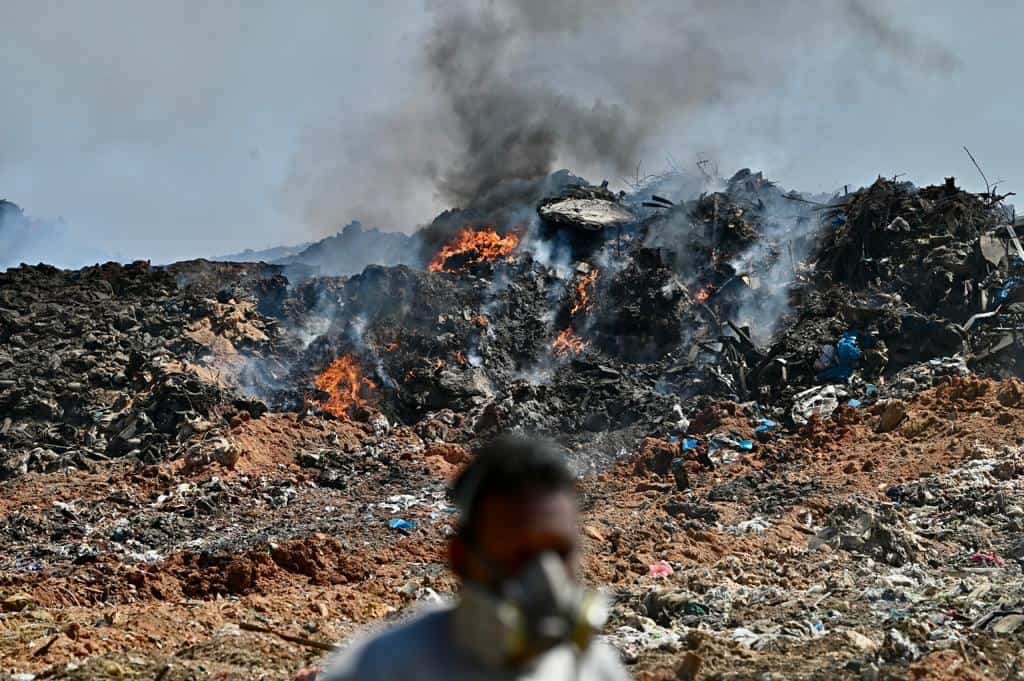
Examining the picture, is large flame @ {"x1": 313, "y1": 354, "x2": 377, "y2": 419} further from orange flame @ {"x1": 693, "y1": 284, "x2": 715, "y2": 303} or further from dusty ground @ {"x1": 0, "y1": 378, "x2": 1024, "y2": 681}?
orange flame @ {"x1": 693, "y1": 284, "x2": 715, "y2": 303}

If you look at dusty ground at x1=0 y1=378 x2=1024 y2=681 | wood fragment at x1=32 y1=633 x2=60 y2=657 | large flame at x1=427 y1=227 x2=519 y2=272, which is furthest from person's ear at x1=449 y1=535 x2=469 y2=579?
large flame at x1=427 y1=227 x2=519 y2=272

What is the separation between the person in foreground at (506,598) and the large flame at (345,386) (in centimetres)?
1856

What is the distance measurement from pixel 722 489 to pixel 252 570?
22.4 feet

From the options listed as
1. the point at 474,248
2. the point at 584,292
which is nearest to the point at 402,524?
the point at 584,292

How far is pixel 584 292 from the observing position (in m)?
23.5

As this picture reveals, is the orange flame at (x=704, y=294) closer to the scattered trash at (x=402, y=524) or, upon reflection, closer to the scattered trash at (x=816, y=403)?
the scattered trash at (x=816, y=403)

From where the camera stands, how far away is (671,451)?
49.3 ft

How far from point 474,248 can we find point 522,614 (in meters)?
25.9

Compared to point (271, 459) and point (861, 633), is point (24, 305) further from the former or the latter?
point (861, 633)

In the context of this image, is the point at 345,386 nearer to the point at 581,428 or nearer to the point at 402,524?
the point at 581,428

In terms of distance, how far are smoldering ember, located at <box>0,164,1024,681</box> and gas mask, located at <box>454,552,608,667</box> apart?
437 centimetres

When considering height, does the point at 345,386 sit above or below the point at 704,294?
below

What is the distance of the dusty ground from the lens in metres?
5.90

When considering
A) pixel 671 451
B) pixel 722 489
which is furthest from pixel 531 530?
pixel 671 451
